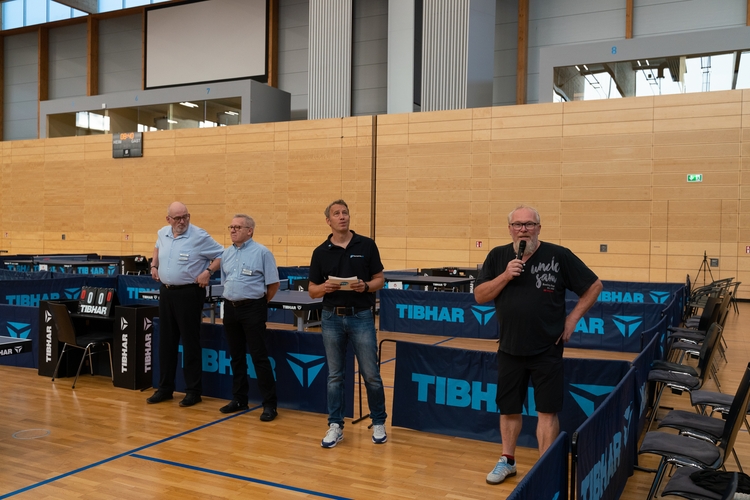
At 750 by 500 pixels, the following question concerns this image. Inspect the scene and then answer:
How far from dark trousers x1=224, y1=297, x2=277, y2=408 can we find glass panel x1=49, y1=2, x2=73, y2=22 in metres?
26.7

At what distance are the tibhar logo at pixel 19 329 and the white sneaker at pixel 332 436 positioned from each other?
473 cm

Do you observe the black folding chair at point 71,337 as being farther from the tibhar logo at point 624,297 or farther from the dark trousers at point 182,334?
the tibhar logo at point 624,297

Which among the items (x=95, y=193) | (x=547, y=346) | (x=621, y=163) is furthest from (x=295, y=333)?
(x=95, y=193)

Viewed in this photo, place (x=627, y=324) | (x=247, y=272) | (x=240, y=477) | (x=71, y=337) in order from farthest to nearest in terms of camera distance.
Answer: (x=627, y=324)
(x=71, y=337)
(x=247, y=272)
(x=240, y=477)

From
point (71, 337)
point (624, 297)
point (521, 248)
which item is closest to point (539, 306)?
point (521, 248)

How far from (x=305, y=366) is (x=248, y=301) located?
30.6 inches

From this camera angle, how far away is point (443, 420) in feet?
17.2

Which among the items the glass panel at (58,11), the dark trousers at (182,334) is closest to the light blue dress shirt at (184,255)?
the dark trousers at (182,334)

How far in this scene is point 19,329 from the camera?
25.9ft

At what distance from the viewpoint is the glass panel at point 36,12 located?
27.9 meters

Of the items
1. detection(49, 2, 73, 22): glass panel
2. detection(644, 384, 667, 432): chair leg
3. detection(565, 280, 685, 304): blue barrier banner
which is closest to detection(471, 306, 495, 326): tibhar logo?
detection(565, 280, 685, 304): blue barrier banner

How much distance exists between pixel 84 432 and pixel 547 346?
3685 mm

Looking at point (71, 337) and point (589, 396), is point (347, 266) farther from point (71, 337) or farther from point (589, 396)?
point (71, 337)

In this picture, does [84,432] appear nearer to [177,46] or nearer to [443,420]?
[443,420]
